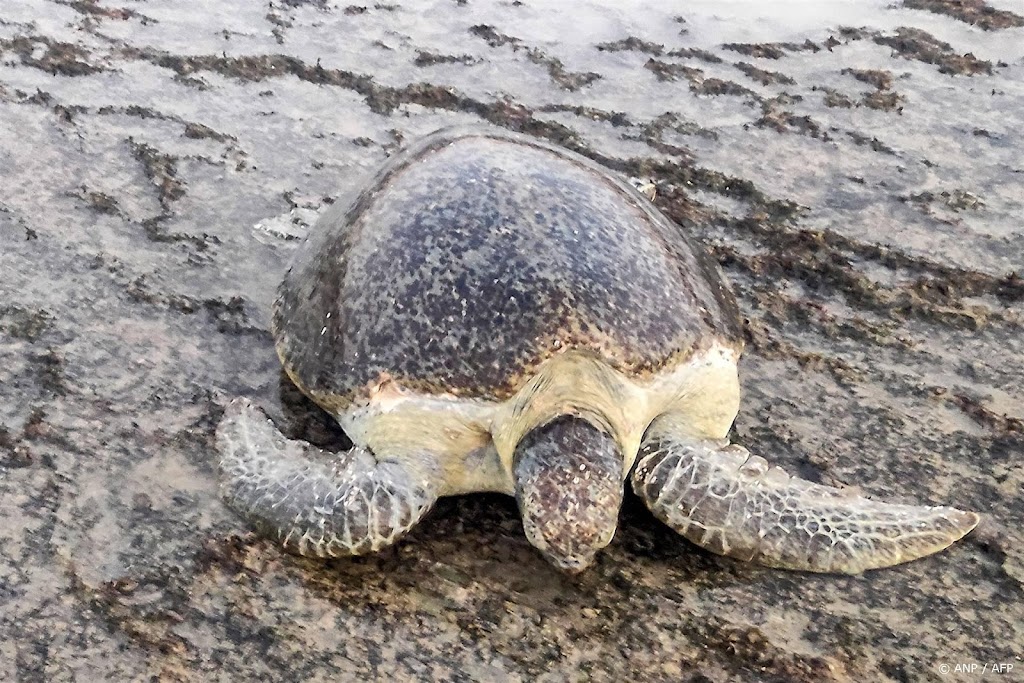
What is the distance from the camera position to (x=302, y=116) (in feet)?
15.1

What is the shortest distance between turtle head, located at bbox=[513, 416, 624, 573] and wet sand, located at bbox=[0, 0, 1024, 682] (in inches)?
8.0

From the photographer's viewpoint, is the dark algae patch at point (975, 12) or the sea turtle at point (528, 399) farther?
the dark algae patch at point (975, 12)

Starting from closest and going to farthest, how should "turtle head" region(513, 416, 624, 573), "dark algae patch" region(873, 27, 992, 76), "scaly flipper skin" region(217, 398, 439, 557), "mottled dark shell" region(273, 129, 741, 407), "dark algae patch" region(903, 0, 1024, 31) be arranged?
1. "turtle head" region(513, 416, 624, 573)
2. "scaly flipper skin" region(217, 398, 439, 557)
3. "mottled dark shell" region(273, 129, 741, 407)
4. "dark algae patch" region(873, 27, 992, 76)
5. "dark algae patch" region(903, 0, 1024, 31)

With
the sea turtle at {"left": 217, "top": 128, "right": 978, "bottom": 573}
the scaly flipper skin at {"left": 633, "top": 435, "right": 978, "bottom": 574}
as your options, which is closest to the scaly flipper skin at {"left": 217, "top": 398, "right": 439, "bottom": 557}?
the sea turtle at {"left": 217, "top": 128, "right": 978, "bottom": 573}

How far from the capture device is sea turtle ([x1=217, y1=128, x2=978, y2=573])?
7.40 feet

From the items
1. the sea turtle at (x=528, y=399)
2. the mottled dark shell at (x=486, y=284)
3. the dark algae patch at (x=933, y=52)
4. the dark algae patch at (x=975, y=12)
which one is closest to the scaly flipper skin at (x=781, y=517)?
the sea turtle at (x=528, y=399)

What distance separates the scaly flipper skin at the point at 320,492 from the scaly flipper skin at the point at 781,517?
2.32 feet

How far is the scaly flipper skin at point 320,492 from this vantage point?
224 centimetres

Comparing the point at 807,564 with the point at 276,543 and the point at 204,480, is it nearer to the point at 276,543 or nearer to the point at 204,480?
the point at 276,543

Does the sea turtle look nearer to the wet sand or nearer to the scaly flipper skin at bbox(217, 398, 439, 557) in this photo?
the scaly flipper skin at bbox(217, 398, 439, 557)

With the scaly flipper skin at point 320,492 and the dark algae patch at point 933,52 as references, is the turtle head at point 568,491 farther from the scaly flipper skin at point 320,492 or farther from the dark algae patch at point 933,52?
the dark algae patch at point 933,52

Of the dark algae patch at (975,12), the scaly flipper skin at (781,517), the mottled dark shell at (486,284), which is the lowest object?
the scaly flipper skin at (781,517)

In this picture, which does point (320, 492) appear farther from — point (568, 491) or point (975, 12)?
point (975, 12)

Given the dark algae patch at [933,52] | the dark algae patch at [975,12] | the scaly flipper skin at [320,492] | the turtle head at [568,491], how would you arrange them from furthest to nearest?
the dark algae patch at [975,12] → the dark algae patch at [933,52] → the scaly flipper skin at [320,492] → the turtle head at [568,491]
